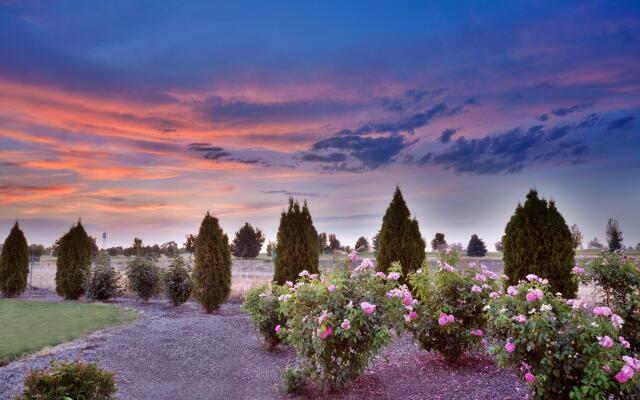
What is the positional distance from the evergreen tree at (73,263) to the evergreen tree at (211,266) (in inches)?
244

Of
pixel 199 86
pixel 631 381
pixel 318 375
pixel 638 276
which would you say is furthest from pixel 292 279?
pixel 631 381

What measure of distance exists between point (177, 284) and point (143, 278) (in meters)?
2.10

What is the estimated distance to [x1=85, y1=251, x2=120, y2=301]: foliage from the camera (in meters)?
16.6

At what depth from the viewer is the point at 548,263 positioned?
1005 centimetres

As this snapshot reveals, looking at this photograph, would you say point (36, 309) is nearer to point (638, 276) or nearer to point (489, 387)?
point (489, 387)

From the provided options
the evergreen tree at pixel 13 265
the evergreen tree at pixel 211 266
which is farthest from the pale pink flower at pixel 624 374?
the evergreen tree at pixel 13 265

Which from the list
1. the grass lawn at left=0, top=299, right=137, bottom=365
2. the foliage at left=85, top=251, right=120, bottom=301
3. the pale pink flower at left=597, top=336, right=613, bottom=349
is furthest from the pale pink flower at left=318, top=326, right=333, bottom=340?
the foliage at left=85, top=251, right=120, bottom=301

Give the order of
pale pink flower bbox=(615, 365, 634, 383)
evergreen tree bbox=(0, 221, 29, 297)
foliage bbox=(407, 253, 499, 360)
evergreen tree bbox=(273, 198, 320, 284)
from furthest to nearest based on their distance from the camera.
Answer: evergreen tree bbox=(0, 221, 29, 297) → evergreen tree bbox=(273, 198, 320, 284) → foliage bbox=(407, 253, 499, 360) → pale pink flower bbox=(615, 365, 634, 383)

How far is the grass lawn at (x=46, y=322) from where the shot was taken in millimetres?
8892

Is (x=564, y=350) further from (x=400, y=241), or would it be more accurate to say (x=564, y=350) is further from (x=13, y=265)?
(x=13, y=265)

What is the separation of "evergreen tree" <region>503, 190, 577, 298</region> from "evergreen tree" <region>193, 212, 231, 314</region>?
8202mm

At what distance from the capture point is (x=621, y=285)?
7.02 m

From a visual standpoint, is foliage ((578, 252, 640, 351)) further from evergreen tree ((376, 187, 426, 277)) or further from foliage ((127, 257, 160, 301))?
foliage ((127, 257, 160, 301))

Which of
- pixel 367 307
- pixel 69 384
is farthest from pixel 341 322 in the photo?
pixel 69 384
